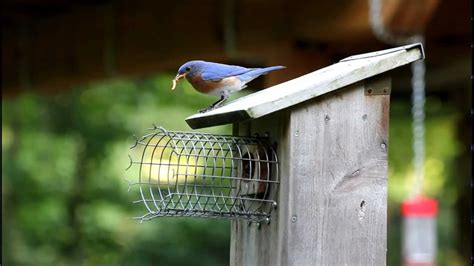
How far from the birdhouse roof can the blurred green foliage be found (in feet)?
23.3

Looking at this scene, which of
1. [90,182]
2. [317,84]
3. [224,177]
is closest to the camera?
[317,84]

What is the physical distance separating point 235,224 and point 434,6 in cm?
128

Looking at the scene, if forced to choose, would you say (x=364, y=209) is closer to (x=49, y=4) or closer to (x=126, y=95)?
(x=49, y=4)

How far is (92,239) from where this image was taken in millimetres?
10688

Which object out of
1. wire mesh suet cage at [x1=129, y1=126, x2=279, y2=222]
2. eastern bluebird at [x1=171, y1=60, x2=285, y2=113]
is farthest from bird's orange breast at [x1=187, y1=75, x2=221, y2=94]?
wire mesh suet cage at [x1=129, y1=126, x2=279, y2=222]

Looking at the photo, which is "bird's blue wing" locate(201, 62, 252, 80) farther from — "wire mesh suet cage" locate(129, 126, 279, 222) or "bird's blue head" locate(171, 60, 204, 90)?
"wire mesh suet cage" locate(129, 126, 279, 222)

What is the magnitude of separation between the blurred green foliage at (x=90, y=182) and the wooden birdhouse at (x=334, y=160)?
717 cm

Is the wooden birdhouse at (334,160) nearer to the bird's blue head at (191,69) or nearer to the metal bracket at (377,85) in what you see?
the metal bracket at (377,85)

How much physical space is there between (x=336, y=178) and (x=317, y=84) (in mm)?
205

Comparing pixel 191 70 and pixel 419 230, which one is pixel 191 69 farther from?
pixel 419 230

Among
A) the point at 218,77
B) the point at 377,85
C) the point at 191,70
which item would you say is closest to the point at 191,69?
the point at 191,70

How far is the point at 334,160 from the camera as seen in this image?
6.99 ft

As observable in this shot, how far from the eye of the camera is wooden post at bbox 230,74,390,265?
2105mm

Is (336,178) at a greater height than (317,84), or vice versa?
(317,84)
